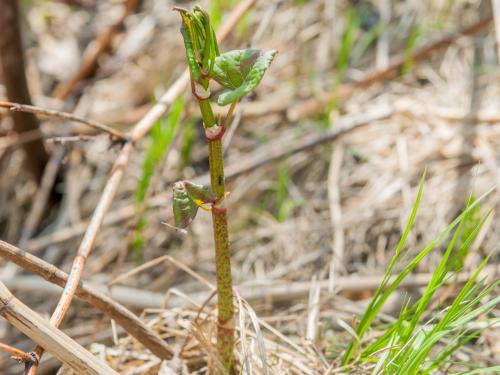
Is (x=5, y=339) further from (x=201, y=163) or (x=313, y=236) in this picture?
(x=313, y=236)

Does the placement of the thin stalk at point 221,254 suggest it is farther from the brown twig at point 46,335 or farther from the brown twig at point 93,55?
the brown twig at point 93,55

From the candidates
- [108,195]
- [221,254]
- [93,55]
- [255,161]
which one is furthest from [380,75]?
[221,254]

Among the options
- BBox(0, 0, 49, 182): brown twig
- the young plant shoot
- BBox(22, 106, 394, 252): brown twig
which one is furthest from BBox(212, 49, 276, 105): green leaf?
BBox(0, 0, 49, 182): brown twig

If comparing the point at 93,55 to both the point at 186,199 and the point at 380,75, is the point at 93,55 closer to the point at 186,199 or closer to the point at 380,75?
the point at 380,75

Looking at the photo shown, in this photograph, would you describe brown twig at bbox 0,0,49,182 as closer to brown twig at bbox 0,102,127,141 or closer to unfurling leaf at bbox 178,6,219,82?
brown twig at bbox 0,102,127,141

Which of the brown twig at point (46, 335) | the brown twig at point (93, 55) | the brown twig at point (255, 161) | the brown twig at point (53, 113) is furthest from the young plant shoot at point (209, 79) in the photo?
the brown twig at point (93, 55)

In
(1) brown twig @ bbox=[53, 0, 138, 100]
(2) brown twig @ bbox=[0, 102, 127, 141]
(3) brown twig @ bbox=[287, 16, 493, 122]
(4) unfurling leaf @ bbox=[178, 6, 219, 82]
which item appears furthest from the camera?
(1) brown twig @ bbox=[53, 0, 138, 100]

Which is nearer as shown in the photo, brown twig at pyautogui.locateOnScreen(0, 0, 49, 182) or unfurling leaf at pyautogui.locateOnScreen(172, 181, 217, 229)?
unfurling leaf at pyautogui.locateOnScreen(172, 181, 217, 229)

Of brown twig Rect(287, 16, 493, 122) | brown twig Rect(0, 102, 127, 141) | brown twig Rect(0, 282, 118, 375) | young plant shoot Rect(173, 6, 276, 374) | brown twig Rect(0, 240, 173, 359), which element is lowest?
brown twig Rect(0, 282, 118, 375)
